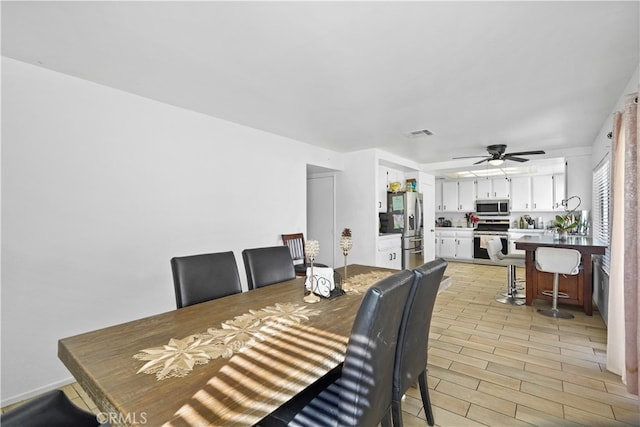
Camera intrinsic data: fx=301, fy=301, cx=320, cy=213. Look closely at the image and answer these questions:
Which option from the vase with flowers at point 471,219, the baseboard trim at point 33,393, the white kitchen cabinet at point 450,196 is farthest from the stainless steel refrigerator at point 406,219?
the baseboard trim at point 33,393

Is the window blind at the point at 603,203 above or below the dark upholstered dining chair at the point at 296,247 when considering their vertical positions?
above

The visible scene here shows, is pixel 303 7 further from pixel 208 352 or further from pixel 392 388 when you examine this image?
pixel 392 388

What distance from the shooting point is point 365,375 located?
105 cm

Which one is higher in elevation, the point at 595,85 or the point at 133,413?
the point at 595,85

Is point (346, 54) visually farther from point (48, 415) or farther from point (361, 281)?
point (48, 415)

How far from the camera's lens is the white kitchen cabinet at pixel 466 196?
7.68 meters

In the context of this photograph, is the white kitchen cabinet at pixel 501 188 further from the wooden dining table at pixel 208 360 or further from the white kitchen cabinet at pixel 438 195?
the wooden dining table at pixel 208 360

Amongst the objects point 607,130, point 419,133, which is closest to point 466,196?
point 607,130

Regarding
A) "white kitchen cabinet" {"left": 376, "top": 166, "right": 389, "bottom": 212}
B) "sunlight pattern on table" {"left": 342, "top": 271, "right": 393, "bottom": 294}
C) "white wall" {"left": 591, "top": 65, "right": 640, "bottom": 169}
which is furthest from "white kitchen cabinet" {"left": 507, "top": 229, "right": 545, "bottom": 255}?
"sunlight pattern on table" {"left": 342, "top": 271, "right": 393, "bottom": 294}

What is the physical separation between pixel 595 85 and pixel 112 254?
4.40 meters

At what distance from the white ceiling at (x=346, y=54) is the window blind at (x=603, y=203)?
0.75 m

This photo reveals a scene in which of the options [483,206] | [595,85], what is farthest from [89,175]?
[483,206]

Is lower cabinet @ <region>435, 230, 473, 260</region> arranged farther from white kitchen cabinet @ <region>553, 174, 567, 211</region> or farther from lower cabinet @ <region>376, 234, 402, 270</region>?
lower cabinet @ <region>376, 234, 402, 270</region>

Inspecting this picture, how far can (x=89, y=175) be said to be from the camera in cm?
243
